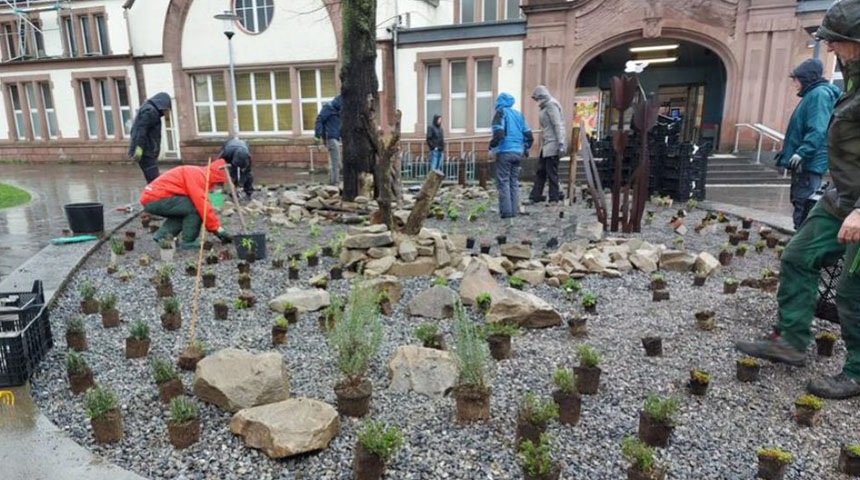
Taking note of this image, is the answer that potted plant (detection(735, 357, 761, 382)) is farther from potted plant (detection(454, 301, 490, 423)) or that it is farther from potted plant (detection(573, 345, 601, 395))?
potted plant (detection(454, 301, 490, 423))

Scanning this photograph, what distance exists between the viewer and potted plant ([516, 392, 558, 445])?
234 centimetres

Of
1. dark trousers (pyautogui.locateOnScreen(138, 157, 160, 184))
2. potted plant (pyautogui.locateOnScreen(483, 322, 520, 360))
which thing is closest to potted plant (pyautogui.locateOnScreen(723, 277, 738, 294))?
potted plant (pyautogui.locateOnScreen(483, 322, 520, 360))

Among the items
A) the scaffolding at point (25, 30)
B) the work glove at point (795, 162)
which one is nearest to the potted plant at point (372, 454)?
the work glove at point (795, 162)

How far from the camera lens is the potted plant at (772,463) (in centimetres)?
212

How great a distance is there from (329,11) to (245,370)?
17381 millimetres

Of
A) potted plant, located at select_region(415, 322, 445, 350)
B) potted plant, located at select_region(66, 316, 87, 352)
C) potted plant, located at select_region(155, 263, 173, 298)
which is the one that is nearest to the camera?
potted plant, located at select_region(415, 322, 445, 350)

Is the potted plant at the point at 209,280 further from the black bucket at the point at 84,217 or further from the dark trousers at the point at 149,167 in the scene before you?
the dark trousers at the point at 149,167

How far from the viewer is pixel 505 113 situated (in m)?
8.04

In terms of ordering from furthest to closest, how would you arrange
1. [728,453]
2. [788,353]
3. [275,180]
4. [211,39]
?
[211,39]
[275,180]
[788,353]
[728,453]

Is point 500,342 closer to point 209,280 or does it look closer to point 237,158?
point 209,280

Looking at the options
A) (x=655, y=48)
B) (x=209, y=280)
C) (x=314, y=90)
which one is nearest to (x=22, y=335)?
(x=209, y=280)

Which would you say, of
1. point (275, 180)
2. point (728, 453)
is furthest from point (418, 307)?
point (275, 180)

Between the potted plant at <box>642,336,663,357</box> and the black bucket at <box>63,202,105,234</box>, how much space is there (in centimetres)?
689

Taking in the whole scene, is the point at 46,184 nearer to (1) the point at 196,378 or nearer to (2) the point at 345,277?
(2) the point at 345,277
